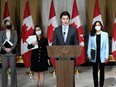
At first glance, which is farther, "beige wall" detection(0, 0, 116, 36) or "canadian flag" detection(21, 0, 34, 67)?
"beige wall" detection(0, 0, 116, 36)

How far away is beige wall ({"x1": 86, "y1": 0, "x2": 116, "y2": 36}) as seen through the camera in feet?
25.4

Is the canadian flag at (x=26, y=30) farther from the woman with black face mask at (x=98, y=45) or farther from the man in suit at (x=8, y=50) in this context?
the woman with black face mask at (x=98, y=45)

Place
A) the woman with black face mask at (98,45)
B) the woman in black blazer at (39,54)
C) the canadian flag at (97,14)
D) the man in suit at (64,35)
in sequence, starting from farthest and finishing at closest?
1. the canadian flag at (97,14)
2. the woman in black blazer at (39,54)
3. the woman with black face mask at (98,45)
4. the man in suit at (64,35)

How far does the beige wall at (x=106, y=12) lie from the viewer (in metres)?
7.75

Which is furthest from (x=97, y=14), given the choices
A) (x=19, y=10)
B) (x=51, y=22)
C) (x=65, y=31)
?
(x=65, y=31)

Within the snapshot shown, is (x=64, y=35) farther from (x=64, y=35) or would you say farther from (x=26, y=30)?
(x=26, y=30)

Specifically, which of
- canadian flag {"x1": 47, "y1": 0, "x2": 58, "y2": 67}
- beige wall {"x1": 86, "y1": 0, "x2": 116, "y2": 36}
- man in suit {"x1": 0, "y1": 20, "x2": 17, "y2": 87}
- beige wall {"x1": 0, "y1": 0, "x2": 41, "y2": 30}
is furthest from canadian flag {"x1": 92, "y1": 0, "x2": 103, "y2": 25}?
man in suit {"x1": 0, "y1": 20, "x2": 17, "y2": 87}

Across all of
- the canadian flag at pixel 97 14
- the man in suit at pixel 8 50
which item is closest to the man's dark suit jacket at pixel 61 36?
the man in suit at pixel 8 50

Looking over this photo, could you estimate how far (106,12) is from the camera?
25.7 ft

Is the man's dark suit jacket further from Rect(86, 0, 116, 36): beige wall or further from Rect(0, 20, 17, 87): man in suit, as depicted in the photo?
Rect(86, 0, 116, 36): beige wall

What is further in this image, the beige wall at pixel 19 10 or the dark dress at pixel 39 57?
the beige wall at pixel 19 10

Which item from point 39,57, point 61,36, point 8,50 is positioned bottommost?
point 39,57

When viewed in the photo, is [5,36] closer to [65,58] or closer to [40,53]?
[40,53]

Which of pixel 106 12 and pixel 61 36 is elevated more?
pixel 106 12
